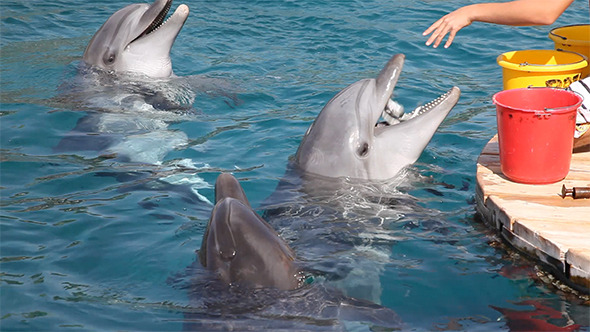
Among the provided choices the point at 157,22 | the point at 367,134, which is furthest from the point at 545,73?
the point at 157,22

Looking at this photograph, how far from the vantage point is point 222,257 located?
4301 mm

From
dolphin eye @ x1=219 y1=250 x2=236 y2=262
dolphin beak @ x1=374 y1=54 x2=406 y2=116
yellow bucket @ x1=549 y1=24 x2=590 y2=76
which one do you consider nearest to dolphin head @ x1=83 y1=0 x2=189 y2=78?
dolphin beak @ x1=374 y1=54 x2=406 y2=116

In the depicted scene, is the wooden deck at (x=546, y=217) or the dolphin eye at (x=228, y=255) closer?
the dolphin eye at (x=228, y=255)

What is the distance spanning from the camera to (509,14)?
5.92m

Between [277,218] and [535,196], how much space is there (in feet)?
6.08

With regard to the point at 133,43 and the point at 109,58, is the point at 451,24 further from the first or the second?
the point at 109,58

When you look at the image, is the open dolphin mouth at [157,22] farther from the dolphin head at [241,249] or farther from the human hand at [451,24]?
the dolphin head at [241,249]

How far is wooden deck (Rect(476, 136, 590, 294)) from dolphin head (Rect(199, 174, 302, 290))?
5.49 feet

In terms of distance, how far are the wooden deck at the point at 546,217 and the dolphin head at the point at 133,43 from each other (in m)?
4.98

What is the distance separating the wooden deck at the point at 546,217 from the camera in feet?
15.4

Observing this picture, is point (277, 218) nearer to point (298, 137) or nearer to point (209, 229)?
point (209, 229)

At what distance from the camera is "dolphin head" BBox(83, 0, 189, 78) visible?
31.2 feet

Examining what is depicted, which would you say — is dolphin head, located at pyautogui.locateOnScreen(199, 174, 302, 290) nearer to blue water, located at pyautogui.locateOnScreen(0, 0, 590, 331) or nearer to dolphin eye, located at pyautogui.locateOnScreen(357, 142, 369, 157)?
blue water, located at pyautogui.locateOnScreen(0, 0, 590, 331)

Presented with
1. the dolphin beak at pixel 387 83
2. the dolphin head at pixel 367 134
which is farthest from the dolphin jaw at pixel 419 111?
the dolphin beak at pixel 387 83
